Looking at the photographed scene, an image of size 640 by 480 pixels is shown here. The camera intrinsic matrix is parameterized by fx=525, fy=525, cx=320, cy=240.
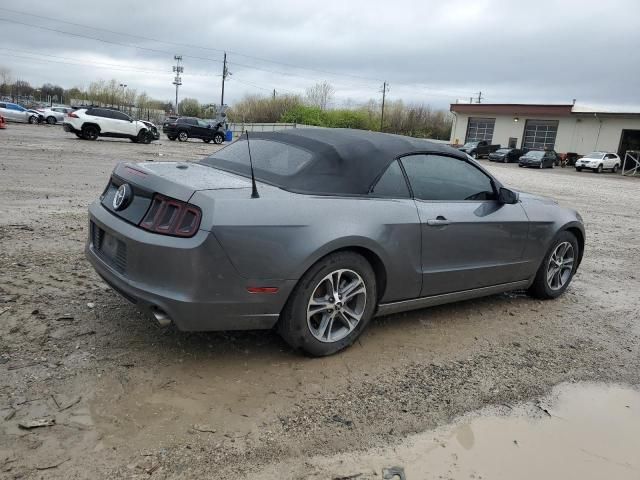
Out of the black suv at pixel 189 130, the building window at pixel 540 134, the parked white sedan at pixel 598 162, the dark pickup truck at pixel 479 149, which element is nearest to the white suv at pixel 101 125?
the black suv at pixel 189 130

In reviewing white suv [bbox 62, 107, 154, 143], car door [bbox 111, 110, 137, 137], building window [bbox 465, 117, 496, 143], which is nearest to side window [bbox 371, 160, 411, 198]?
white suv [bbox 62, 107, 154, 143]

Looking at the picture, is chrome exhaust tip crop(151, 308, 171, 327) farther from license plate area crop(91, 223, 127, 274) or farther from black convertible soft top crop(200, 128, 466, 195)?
black convertible soft top crop(200, 128, 466, 195)

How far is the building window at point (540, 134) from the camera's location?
5144 centimetres

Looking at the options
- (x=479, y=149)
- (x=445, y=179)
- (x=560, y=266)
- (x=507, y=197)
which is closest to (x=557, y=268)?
(x=560, y=266)

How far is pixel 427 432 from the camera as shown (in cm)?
285

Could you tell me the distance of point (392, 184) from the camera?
3.88m

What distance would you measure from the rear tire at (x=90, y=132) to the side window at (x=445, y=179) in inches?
912

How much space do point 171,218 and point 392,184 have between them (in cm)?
164

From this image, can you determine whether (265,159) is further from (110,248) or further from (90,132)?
(90,132)

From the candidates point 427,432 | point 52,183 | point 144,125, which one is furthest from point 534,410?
point 144,125

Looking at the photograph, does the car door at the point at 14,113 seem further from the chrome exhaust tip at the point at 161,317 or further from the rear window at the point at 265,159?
the chrome exhaust tip at the point at 161,317

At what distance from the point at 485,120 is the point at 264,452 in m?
59.0

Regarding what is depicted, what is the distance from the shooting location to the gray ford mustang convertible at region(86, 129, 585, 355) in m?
3.05

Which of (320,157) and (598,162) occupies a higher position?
(598,162)
